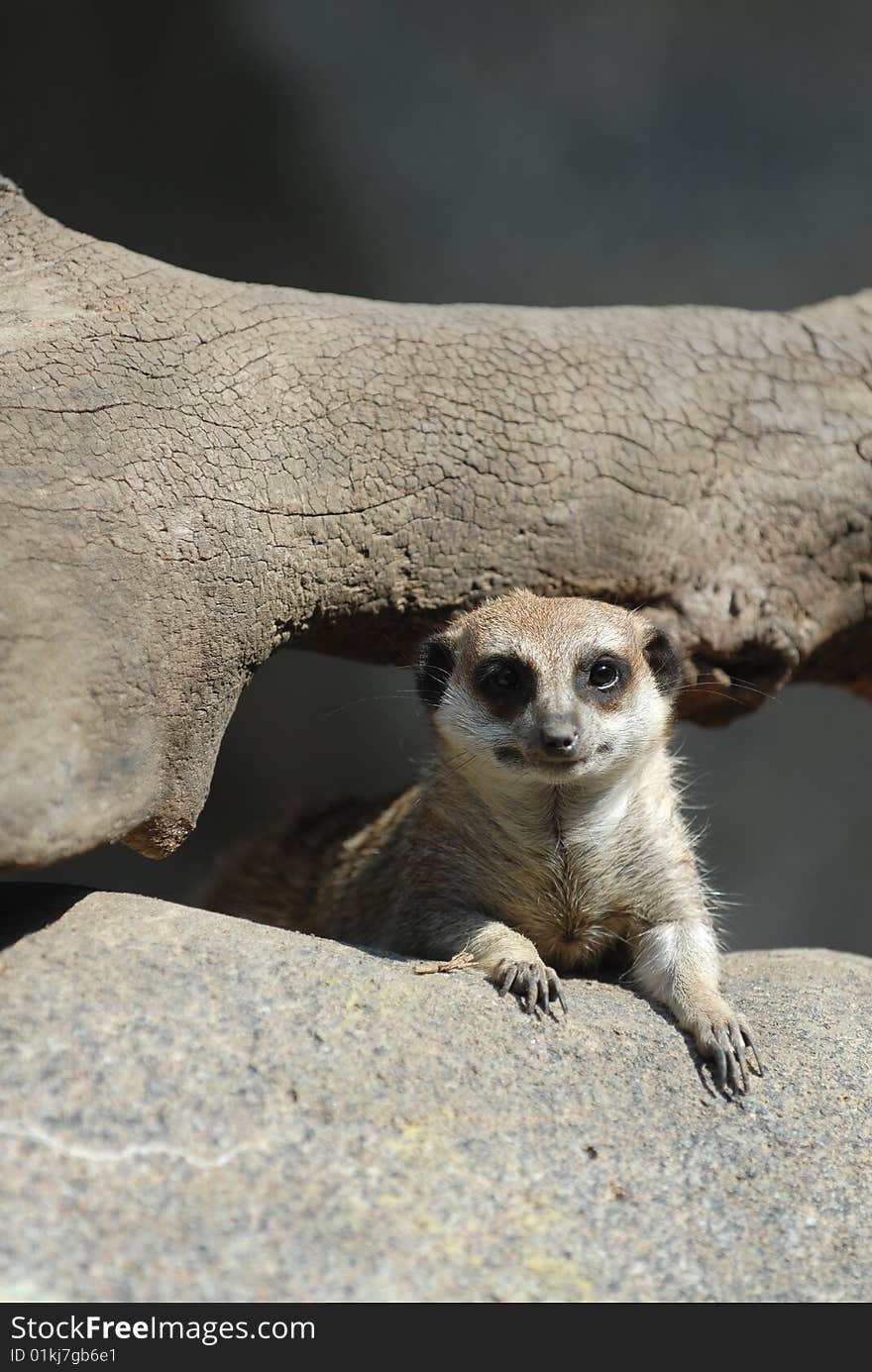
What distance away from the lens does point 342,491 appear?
339cm

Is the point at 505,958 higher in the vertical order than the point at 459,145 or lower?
lower

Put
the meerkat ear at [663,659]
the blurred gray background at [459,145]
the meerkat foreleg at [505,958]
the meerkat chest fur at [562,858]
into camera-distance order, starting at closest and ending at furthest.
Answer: the meerkat foreleg at [505,958] → the meerkat chest fur at [562,858] → the meerkat ear at [663,659] → the blurred gray background at [459,145]

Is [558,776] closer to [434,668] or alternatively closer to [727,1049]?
[434,668]

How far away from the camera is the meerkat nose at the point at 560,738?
288cm

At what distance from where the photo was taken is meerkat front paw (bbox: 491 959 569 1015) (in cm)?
276

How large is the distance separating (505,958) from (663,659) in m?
0.96

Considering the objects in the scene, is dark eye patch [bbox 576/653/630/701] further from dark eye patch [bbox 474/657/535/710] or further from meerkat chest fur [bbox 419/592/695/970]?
dark eye patch [bbox 474/657/535/710]

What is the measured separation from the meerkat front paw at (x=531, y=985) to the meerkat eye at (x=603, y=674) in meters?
0.72

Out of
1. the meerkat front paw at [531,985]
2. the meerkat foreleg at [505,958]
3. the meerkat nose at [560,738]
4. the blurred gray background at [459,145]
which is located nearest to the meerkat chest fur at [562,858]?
the meerkat foreleg at [505,958]

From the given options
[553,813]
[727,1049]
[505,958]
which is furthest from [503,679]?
[727,1049]

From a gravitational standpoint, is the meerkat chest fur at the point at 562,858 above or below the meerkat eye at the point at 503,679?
below

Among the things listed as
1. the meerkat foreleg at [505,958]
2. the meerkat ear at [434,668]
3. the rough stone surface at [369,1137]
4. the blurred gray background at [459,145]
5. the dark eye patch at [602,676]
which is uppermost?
the blurred gray background at [459,145]

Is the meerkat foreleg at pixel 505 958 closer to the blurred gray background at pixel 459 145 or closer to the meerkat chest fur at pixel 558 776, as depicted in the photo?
the meerkat chest fur at pixel 558 776

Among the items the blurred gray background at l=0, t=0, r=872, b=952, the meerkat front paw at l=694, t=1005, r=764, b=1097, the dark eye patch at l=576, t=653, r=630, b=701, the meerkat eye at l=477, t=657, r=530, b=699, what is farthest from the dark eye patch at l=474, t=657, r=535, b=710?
the blurred gray background at l=0, t=0, r=872, b=952
